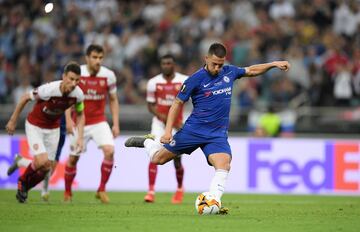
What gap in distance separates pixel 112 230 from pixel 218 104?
323 cm

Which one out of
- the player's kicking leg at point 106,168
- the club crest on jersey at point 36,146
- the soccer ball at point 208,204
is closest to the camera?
the soccer ball at point 208,204

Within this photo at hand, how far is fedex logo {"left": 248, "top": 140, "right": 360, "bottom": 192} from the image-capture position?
69.0 ft

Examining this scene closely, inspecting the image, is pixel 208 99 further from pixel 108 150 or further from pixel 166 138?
pixel 108 150

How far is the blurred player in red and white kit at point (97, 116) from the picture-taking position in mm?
15953

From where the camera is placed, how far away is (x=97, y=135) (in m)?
16.2

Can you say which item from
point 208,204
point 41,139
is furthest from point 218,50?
point 41,139

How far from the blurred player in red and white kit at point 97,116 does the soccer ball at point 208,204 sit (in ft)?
12.9

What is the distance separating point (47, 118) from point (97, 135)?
1.37 meters

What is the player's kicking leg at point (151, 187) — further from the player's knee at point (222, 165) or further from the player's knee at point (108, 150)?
the player's knee at point (222, 165)

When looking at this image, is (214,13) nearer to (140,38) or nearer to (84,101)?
(140,38)

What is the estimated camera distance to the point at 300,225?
1111 cm

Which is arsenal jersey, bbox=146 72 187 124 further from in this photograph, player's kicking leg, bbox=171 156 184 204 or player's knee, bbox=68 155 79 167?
player's knee, bbox=68 155 79 167

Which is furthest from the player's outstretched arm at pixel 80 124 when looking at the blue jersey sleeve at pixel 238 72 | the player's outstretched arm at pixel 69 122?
the blue jersey sleeve at pixel 238 72

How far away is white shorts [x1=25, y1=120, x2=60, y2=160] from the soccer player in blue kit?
2.91 meters
